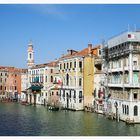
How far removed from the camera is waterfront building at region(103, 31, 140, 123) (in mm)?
15297

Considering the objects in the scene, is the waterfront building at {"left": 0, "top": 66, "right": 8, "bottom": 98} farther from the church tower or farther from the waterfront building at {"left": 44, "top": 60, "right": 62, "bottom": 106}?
the waterfront building at {"left": 44, "top": 60, "right": 62, "bottom": 106}

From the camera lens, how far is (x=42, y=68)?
2741 centimetres

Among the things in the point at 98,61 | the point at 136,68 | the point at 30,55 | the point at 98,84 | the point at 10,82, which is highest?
the point at 30,55

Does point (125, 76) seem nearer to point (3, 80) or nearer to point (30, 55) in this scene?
point (30, 55)

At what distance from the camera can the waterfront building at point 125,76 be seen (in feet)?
50.2

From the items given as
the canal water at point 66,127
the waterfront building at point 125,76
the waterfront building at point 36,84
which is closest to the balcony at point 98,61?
the waterfront building at point 125,76

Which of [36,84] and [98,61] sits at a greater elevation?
[98,61]

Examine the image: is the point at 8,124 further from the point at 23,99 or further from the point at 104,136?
the point at 23,99

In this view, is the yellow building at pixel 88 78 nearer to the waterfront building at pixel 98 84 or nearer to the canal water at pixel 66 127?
the waterfront building at pixel 98 84

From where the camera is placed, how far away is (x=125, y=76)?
16.0m

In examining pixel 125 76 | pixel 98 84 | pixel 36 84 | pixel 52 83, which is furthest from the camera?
pixel 36 84

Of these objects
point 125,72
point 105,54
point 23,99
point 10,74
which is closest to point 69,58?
point 105,54

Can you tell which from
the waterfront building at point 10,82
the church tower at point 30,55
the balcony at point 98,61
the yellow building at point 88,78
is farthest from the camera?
the waterfront building at point 10,82

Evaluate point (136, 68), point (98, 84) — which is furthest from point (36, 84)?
point (136, 68)
